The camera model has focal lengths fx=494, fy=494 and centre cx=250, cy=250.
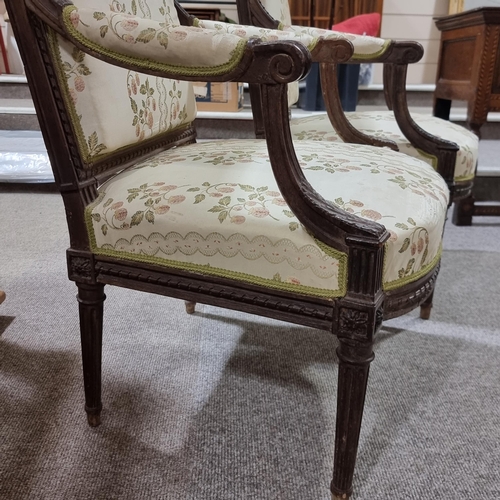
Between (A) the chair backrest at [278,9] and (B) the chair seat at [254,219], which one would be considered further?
(A) the chair backrest at [278,9]

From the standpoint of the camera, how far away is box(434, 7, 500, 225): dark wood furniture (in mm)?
1733

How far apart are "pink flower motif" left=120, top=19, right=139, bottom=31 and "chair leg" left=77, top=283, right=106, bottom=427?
0.39m

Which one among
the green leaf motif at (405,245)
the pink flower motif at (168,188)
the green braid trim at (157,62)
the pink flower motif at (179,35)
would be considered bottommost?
the green leaf motif at (405,245)

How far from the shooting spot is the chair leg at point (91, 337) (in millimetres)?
807

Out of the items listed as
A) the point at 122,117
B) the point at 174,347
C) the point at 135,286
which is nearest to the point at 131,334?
the point at 174,347

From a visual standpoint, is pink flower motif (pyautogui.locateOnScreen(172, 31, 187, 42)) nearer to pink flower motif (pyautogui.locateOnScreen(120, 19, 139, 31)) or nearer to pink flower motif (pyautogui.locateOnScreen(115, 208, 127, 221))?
pink flower motif (pyautogui.locateOnScreen(120, 19, 139, 31))

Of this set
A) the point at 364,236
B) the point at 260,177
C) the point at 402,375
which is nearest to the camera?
the point at 364,236

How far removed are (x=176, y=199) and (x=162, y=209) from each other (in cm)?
2

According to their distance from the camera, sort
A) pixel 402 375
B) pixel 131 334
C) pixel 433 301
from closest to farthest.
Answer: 1. pixel 402 375
2. pixel 131 334
3. pixel 433 301

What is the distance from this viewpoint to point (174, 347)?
46.4 inches

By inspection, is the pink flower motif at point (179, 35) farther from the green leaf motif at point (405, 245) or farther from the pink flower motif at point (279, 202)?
the green leaf motif at point (405, 245)

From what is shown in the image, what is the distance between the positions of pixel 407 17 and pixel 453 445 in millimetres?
3292

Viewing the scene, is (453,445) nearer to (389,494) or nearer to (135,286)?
(389,494)

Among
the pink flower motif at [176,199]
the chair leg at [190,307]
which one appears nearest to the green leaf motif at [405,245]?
the pink flower motif at [176,199]
